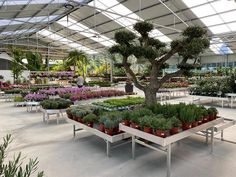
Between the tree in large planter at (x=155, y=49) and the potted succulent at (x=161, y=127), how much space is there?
1121 millimetres

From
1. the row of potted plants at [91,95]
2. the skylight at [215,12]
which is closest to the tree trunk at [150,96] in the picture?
the row of potted plants at [91,95]

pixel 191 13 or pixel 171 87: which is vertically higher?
pixel 191 13

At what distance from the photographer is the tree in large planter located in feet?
10.7

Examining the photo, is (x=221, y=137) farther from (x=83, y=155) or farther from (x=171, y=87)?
(x=171, y=87)

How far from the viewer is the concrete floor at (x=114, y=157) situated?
2.70 meters

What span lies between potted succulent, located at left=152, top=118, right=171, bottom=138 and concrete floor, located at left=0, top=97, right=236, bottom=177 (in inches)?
21.1

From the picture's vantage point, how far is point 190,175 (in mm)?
2598

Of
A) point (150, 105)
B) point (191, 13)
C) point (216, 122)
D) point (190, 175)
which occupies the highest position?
point (191, 13)

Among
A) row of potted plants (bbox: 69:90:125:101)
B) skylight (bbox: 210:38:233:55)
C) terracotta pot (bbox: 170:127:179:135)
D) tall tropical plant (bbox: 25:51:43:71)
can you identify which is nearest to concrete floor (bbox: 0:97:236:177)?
terracotta pot (bbox: 170:127:179:135)

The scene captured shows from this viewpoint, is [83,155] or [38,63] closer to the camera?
[83,155]

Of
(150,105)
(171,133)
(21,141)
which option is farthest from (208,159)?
(21,141)

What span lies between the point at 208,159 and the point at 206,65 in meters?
20.2

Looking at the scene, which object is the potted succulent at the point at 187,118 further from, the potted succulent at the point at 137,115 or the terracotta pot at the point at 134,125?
the terracotta pot at the point at 134,125

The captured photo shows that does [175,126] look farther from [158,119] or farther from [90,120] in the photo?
[90,120]
